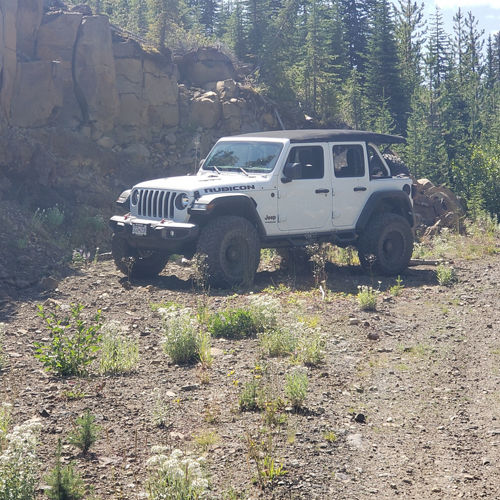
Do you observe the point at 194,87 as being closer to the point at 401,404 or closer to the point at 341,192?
the point at 341,192

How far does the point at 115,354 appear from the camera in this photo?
279 inches

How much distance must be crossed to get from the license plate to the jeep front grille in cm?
26

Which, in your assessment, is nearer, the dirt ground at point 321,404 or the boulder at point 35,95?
the dirt ground at point 321,404

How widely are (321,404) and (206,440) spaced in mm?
1170

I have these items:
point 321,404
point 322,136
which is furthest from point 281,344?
point 322,136

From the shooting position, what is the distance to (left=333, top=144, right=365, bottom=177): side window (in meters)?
12.0

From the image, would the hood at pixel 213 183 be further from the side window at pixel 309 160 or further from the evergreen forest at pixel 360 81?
the evergreen forest at pixel 360 81

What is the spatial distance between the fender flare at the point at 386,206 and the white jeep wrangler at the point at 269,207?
0.05 feet

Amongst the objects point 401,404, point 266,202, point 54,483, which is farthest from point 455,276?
point 54,483

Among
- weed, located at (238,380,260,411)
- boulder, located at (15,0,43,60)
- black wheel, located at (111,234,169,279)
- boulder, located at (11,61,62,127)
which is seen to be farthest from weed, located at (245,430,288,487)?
boulder, located at (15,0,43,60)

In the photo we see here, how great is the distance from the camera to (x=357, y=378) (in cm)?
674

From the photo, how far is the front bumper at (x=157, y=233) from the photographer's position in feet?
34.1

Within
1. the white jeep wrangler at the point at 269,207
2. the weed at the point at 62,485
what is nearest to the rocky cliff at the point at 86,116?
the white jeep wrangler at the point at 269,207

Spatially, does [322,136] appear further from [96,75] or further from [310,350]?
[96,75]
